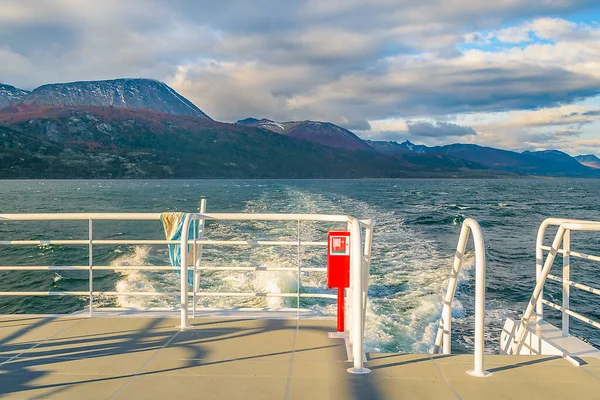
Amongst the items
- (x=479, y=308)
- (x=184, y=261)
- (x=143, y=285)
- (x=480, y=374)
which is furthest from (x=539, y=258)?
(x=143, y=285)

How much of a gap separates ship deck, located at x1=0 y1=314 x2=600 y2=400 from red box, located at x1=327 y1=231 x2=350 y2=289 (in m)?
0.63

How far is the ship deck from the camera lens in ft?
12.6

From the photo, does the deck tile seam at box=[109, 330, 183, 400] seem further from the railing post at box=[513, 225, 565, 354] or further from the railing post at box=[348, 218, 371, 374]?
the railing post at box=[513, 225, 565, 354]

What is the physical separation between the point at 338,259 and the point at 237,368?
4.69 feet

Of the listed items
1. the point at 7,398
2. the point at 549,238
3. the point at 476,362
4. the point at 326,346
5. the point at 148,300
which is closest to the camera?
the point at 7,398

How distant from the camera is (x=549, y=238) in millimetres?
28375

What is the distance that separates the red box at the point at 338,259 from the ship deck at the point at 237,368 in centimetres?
63

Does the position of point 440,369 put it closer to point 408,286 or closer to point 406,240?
point 408,286

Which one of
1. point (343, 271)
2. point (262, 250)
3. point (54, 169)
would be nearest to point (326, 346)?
point (343, 271)

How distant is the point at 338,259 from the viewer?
16.5 feet

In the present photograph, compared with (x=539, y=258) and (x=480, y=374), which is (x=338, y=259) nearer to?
(x=480, y=374)

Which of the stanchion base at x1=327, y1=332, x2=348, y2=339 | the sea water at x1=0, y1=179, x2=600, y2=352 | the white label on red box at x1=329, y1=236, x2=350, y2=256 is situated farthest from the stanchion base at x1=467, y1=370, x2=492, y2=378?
the sea water at x1=0, y1=179, x2=600, y2=352

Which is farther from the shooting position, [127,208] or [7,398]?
[127,208]

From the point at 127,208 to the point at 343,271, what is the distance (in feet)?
183
